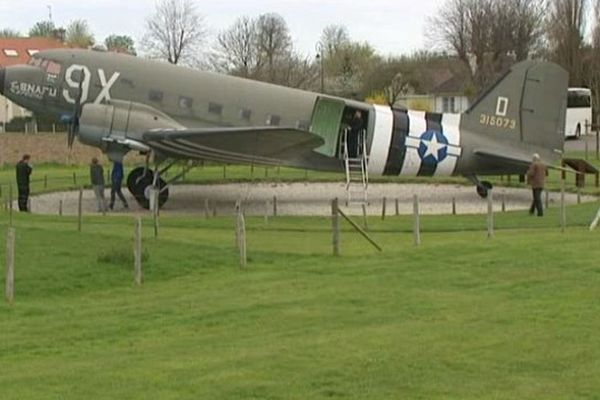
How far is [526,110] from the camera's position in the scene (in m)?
43.4

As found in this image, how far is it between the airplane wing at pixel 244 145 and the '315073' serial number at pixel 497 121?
19.5 feet

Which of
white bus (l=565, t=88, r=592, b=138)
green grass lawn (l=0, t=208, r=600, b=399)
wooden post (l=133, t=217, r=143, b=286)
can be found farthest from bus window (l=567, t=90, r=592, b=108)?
wooden post (l=133, t=217, r=143, b=286)

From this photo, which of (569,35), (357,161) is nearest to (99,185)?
(357,161)

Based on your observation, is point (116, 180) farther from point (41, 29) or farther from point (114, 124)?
point (41, 29)

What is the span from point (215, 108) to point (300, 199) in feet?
18.0

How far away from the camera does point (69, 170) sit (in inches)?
2462

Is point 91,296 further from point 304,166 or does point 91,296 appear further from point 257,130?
point 304,166

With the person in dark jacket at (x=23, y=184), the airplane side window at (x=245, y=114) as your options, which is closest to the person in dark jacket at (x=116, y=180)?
the person in dark jacket at (x=23, y=184)

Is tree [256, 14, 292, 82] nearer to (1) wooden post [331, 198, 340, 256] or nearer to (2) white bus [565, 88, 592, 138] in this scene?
(2) white bus [565, 88, 592, 138]

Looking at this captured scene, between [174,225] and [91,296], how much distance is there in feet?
39.5

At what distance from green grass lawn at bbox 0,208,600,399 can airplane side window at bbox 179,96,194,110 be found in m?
10.9

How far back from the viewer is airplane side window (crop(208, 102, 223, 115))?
4044 cm

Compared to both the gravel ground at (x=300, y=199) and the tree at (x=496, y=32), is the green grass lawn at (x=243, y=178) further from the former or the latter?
the tree at (x=496, y=32)

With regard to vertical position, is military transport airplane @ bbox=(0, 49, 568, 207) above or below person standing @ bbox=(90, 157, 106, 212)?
above
